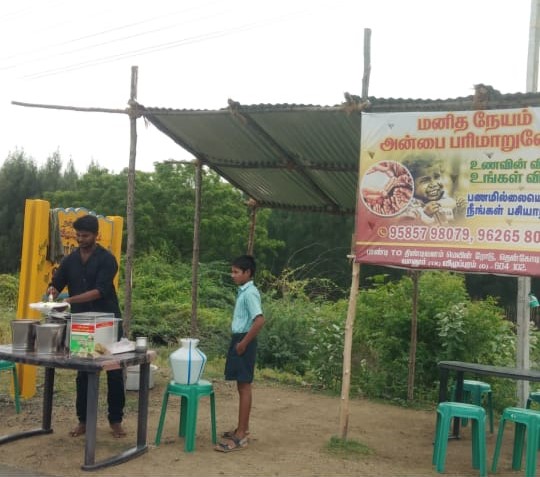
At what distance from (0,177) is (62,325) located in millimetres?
31008

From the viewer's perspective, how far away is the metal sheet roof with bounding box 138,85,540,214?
19.1 ft

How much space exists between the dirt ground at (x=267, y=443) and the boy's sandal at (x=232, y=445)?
0.05 m

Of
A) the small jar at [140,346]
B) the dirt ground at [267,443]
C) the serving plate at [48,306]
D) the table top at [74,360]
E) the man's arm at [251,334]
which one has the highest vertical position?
the serving plate at [48,306]

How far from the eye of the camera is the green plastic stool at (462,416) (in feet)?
17.0

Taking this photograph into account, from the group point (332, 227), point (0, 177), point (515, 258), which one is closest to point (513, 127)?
point (515, 258)

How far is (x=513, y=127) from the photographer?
17.4ft

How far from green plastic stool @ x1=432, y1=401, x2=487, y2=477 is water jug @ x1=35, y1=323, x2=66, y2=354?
2.96 metres

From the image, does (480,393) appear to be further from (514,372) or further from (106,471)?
(106,471)

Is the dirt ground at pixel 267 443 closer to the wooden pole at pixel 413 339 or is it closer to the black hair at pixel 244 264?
the wooden pole at pixel 413 339

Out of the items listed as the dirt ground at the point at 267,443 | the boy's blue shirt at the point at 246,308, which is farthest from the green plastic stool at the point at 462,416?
the boy's blue shirt at the point at 246,308

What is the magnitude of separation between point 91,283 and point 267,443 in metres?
2.05

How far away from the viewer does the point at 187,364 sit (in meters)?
5.54

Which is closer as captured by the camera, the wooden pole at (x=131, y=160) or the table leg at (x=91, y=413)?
the table leg at (x=91, y=413)

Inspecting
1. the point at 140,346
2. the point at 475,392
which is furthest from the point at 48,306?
the point at 475,392
